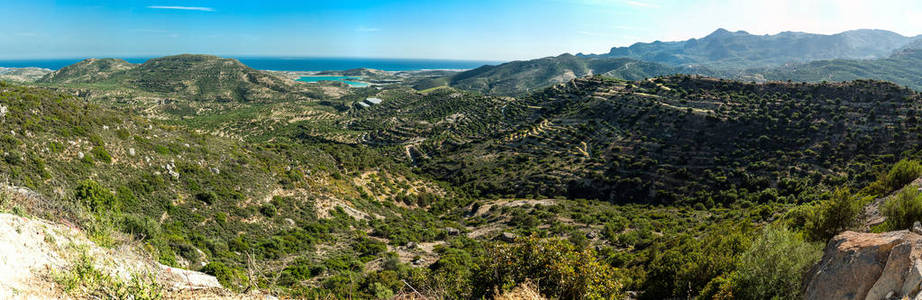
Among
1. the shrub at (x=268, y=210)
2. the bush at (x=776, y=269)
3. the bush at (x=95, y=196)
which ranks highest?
the bush at (x=776, y=269)

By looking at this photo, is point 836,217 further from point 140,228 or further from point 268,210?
point 268,210

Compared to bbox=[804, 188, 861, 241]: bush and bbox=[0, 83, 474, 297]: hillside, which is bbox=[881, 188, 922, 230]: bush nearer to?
bbox=[804, 188, 861, 241]: bush

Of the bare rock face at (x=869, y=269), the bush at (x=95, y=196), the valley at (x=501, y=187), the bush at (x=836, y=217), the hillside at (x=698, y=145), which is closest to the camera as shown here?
the bare rock face at (x=869, y=269)

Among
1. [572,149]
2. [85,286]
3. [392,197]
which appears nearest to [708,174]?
Result: [572,149]

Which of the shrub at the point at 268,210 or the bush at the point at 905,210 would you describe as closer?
the bush at the point at 905,210

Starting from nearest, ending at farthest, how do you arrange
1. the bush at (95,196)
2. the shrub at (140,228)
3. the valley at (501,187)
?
the valley at (501,187)
the shrub at (140,228)
the bush at (95,196)

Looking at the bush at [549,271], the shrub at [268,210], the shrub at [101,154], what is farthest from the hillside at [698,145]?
the shrub at [101,154]

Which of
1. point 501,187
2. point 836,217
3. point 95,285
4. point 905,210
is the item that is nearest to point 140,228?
point 95,285

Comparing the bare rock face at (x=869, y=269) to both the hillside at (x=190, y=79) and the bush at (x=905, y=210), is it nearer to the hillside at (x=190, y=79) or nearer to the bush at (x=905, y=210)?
the bush at (x=905, y=210)

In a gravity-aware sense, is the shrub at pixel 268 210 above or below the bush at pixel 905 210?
below
